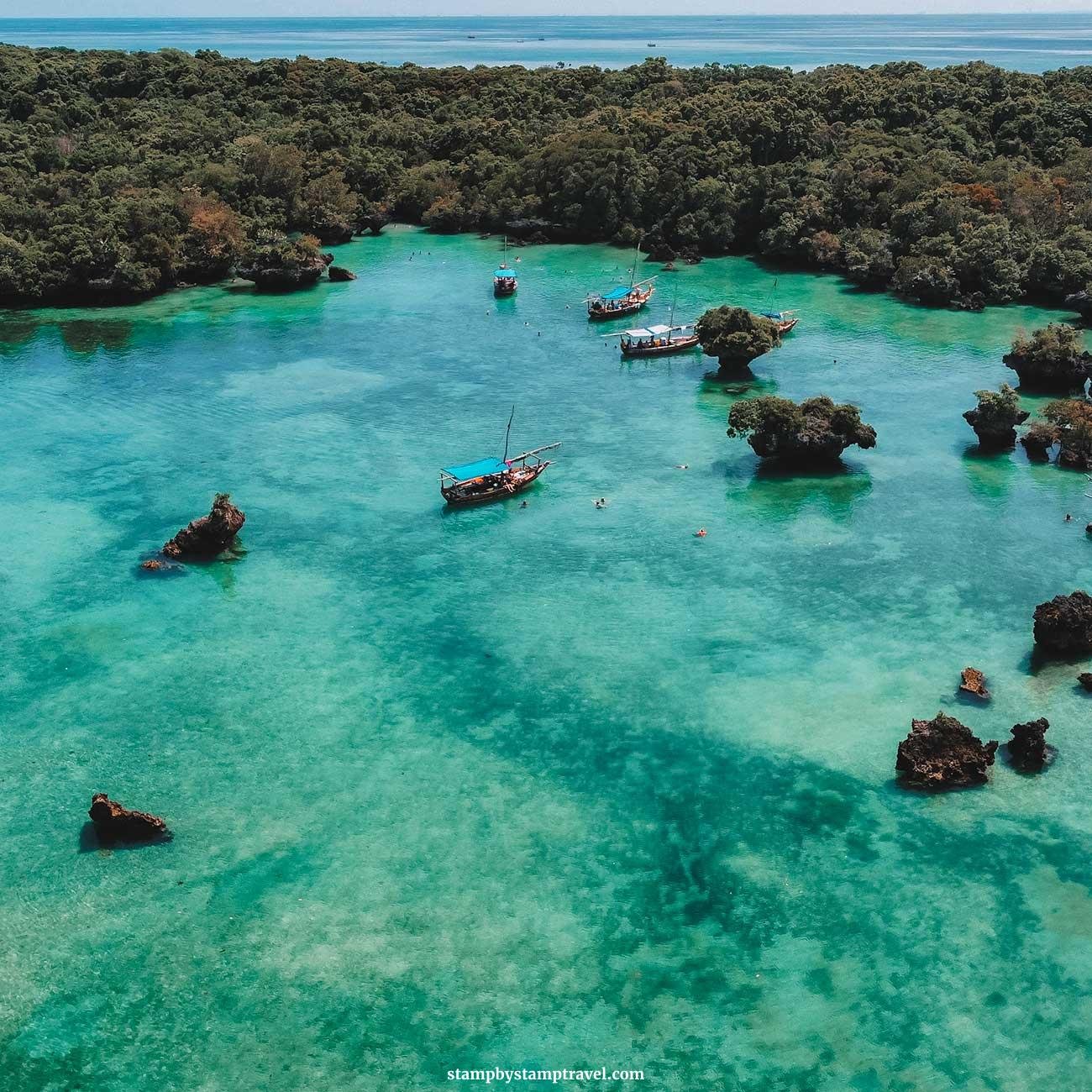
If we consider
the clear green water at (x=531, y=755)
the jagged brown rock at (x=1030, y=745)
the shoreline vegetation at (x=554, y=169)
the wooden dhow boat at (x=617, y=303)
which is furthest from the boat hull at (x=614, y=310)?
the jagged brown rock at (x=1030, y=745)

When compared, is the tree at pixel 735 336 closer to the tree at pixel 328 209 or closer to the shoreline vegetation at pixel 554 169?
the shoreline vegetation at pixel 554 169

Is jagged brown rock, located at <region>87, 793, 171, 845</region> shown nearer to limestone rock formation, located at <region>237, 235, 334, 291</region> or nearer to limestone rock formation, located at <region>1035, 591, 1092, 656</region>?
limestone rock formation, located at <region>1035, 591, 1092, 656</region>

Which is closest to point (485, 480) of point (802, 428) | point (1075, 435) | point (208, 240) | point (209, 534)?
point (209, 534)

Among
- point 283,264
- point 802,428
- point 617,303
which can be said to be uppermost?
point 283,264

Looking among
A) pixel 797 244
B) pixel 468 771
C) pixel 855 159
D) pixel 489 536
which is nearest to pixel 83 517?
pixel 489 536

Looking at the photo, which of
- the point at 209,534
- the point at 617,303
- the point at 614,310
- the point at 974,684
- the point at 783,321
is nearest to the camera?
the point at 974,684

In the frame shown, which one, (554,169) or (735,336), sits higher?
(554,169)

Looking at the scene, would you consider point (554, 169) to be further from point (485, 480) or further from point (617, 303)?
point (485, 480)
